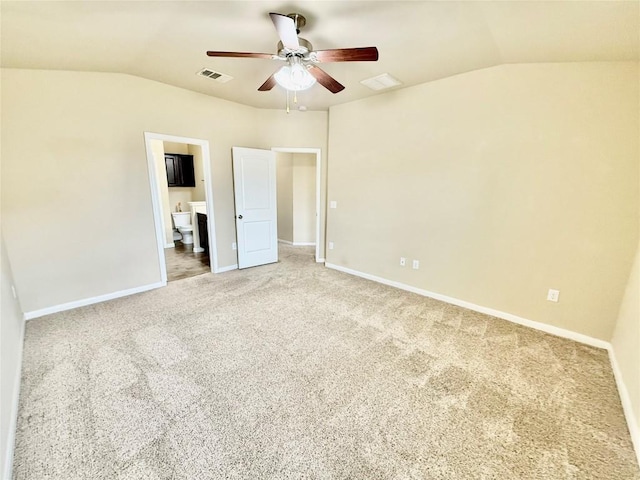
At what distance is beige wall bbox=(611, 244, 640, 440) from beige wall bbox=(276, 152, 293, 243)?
5342mm

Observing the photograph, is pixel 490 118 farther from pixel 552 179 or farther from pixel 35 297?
pixel 35 297

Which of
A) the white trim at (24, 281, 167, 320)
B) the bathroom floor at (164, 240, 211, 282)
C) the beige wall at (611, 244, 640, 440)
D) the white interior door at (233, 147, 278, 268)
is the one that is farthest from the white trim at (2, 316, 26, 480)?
the beige wall at (611, 244, 640, 440)

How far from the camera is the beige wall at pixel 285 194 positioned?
6152 mm

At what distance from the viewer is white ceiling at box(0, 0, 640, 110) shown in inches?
69.7

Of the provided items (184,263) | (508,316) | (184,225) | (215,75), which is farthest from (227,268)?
(508,316)

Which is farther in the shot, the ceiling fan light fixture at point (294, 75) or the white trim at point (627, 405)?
the ceiling fan light fixture at point (294, 75)

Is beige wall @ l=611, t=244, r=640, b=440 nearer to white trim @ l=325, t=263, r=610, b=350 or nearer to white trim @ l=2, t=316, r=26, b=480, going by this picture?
white trim @ l=325, t=263, r=610, b=350

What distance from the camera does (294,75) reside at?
88.0 inches

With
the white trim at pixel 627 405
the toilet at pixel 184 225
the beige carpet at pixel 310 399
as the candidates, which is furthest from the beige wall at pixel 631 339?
the toilet at pixel 184 225

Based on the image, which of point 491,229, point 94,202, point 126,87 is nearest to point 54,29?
point 126,87

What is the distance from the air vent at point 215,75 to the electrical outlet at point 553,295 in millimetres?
4183

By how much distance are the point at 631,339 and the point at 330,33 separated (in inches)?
130

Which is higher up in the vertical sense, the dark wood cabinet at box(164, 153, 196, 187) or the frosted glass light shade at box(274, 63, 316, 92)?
the frosted glass light shade at box(274, 63, 316, 92)

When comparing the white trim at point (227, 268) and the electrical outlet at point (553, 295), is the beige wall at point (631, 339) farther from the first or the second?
the white trim at point (227, 268)
